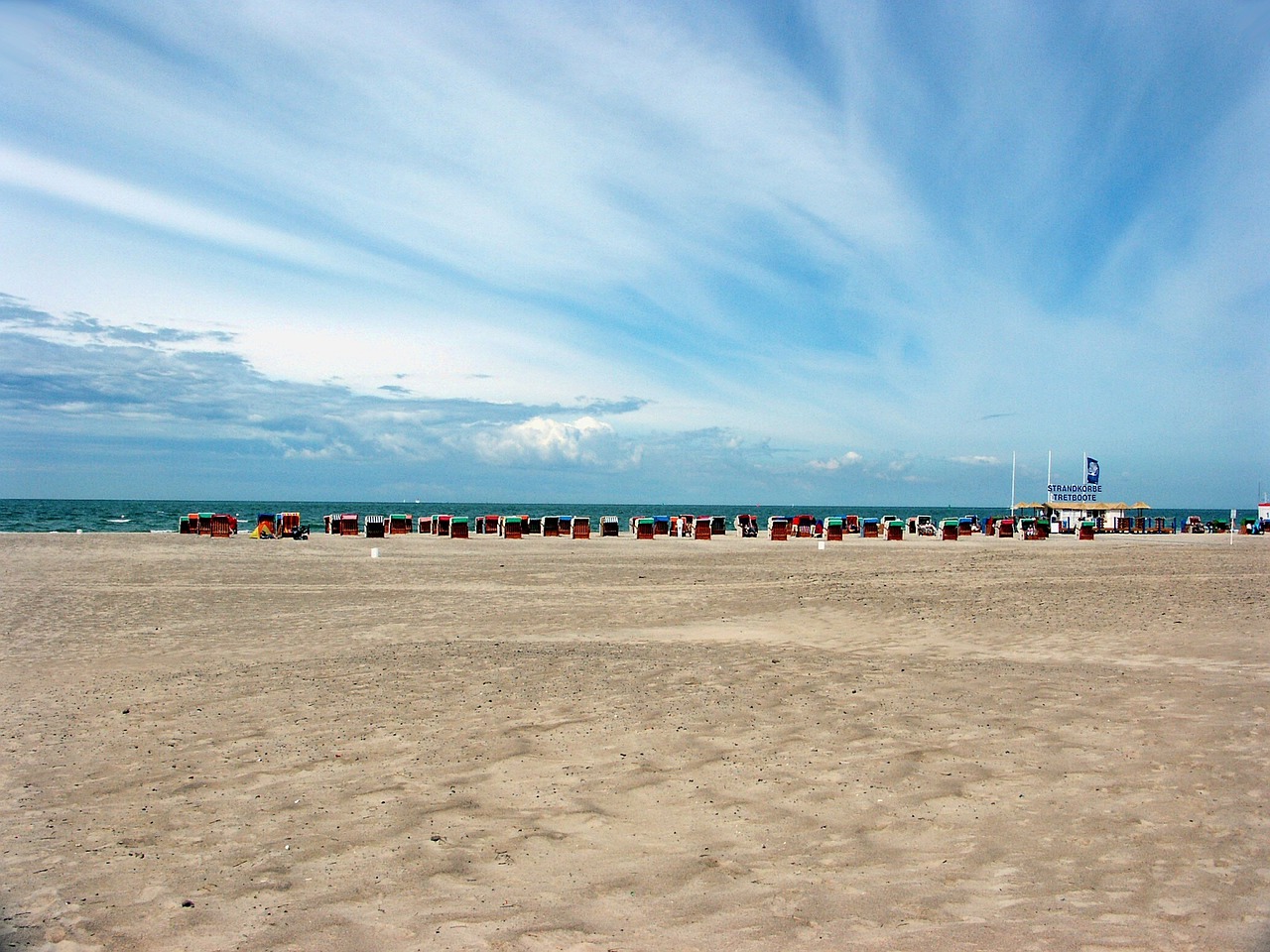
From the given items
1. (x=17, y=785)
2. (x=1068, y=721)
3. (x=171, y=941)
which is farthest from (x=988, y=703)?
(x=17, y=785)

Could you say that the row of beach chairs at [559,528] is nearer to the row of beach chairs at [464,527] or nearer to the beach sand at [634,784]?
the row of beach chairs at [464,527]

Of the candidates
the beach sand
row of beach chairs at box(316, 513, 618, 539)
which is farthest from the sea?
the beach sand

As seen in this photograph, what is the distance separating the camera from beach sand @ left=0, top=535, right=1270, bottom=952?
13.0 feet

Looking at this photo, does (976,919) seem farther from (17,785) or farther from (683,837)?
(17,785)

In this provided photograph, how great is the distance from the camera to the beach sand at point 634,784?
13.0ft

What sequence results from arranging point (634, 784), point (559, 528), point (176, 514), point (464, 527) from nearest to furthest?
point (634, 784)
point (464, 527)
point (559, 528)
point (176, 514)

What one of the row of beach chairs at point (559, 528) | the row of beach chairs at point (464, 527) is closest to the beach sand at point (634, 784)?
the row of beach chairs at point (559, 528)

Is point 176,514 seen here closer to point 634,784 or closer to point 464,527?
point 464,527

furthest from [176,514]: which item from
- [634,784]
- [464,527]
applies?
[634,784]

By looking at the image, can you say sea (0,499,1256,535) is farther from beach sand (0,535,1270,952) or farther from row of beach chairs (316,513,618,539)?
beach sand (0,535,1270,952)

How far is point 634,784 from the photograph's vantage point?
5.62 metres

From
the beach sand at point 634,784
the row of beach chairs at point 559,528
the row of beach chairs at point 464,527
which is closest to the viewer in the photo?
the beach sand at point 634,784

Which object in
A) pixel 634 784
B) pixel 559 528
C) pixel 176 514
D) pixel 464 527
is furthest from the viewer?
pixel 176 514

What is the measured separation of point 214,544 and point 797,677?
27861mm
